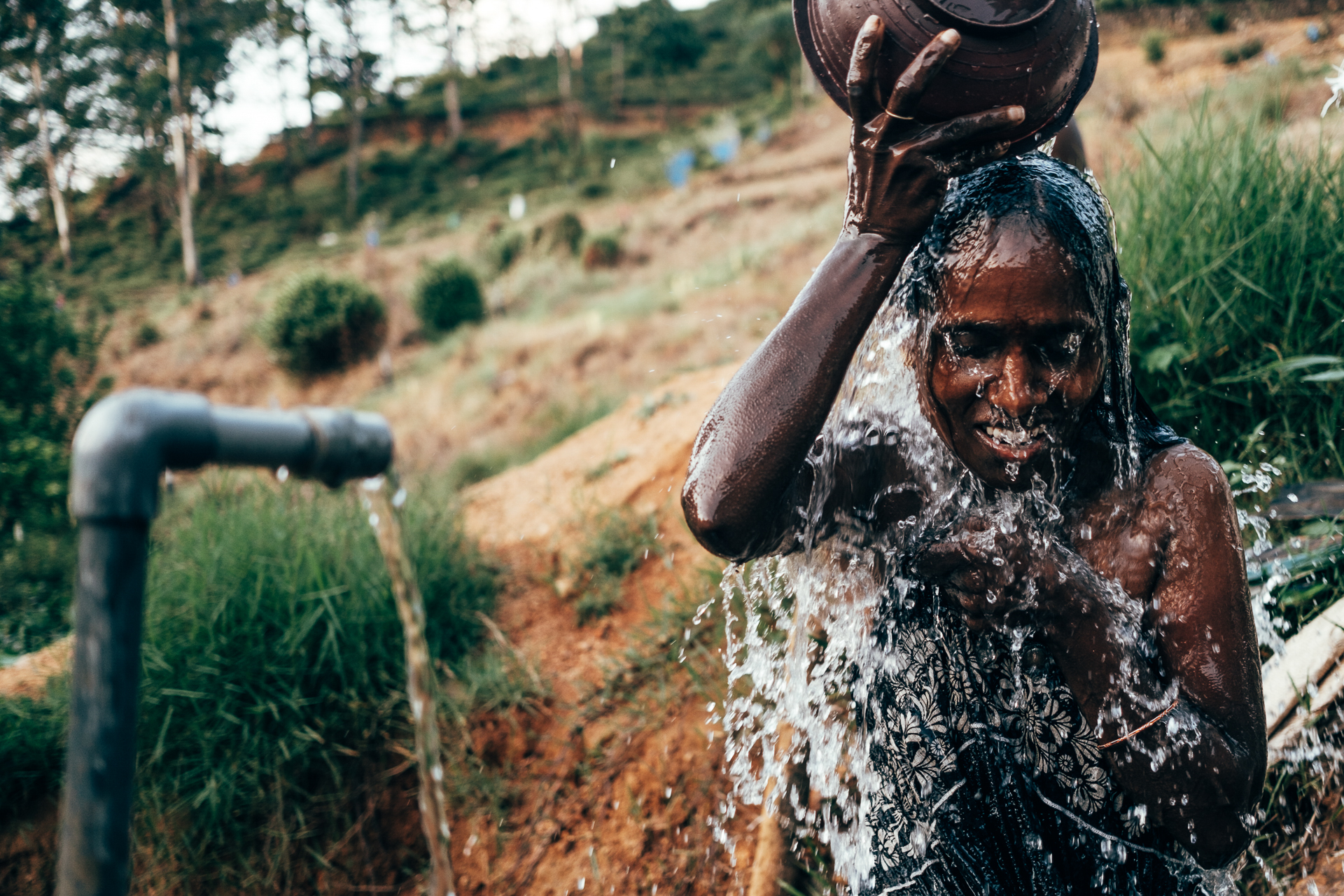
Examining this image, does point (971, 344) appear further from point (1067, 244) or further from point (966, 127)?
point (966, 127)

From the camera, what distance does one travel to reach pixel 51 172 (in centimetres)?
2188

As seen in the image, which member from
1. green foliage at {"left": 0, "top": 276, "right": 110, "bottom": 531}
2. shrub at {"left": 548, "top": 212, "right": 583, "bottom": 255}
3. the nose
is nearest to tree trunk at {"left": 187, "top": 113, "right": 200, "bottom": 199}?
shrub at {"left": 548, "top": 212, "right": 583, "bottom": 255}

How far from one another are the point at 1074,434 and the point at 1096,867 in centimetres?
83

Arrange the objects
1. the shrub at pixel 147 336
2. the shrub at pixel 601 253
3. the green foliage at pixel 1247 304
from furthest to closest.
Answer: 1. the shrub at pixel 147 336
2. the shrub at pixel 601 253
3. the green foliage at pixel 1247 304

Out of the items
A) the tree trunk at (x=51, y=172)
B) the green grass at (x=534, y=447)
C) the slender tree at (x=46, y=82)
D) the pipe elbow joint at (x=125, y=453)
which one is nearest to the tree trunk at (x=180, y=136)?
the slender tree at (x=46, y=82)

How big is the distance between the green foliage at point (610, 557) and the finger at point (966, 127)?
108 inches

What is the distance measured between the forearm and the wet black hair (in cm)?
9

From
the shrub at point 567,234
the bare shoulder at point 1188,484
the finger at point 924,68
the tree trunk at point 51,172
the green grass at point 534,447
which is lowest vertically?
the green grass at point 534,447

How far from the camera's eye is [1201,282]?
309 cm

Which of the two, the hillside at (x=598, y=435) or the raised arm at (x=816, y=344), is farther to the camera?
the hillside at (x=598, y=435)

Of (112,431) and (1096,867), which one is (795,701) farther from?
(112,431)

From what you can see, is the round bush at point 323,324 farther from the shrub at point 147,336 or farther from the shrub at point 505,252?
the shrub at point 147,336

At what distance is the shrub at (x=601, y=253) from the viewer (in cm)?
1761

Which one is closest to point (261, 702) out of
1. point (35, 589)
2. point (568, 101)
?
point (35, 589)
